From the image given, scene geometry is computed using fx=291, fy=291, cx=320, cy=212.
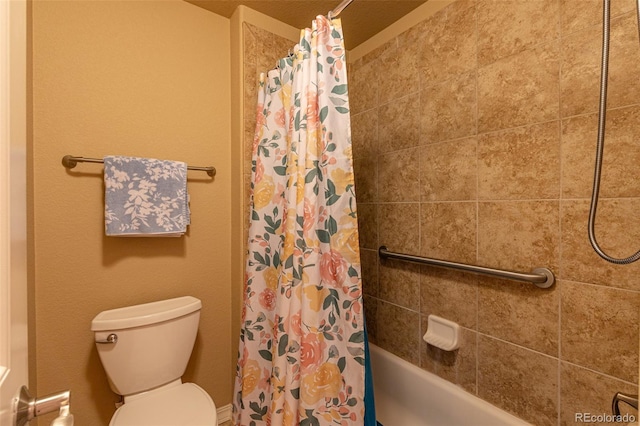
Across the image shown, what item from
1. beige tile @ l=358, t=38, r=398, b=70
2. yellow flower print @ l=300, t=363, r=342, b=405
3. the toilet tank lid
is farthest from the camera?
beige tile @ l=358, t=38, r=398, b=70

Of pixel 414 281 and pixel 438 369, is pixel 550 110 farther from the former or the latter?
pixel 438 369

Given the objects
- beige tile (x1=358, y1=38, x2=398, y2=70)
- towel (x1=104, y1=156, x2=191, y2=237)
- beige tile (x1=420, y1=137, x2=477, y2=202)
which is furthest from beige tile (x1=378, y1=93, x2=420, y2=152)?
towel (x1=104, y1=156, x2=191, y2=237)

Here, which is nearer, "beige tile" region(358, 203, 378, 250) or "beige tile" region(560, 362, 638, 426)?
"beige tile" region(560, 362, 638, 426)

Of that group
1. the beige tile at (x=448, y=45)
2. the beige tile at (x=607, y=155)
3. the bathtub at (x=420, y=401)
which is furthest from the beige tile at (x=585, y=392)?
the beige tile at (x=448, y=45)

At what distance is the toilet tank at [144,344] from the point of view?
1211mm

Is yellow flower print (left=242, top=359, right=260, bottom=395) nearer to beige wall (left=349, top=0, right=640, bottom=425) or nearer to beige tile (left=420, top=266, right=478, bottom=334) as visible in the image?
beige wall (left=349, top=0, right=640, bottom=425)

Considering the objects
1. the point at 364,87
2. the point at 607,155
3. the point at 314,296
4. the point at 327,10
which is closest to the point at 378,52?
the point at 364,87

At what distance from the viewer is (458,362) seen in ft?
4.44

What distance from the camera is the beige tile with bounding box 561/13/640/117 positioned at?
3.04 ft

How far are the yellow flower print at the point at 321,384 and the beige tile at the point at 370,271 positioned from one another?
2.46 feet

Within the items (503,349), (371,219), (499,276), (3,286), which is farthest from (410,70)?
(3,286)

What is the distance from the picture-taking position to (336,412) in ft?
3.51

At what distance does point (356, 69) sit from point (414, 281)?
1.41 metres

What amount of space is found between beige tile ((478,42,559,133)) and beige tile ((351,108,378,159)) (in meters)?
0.63
